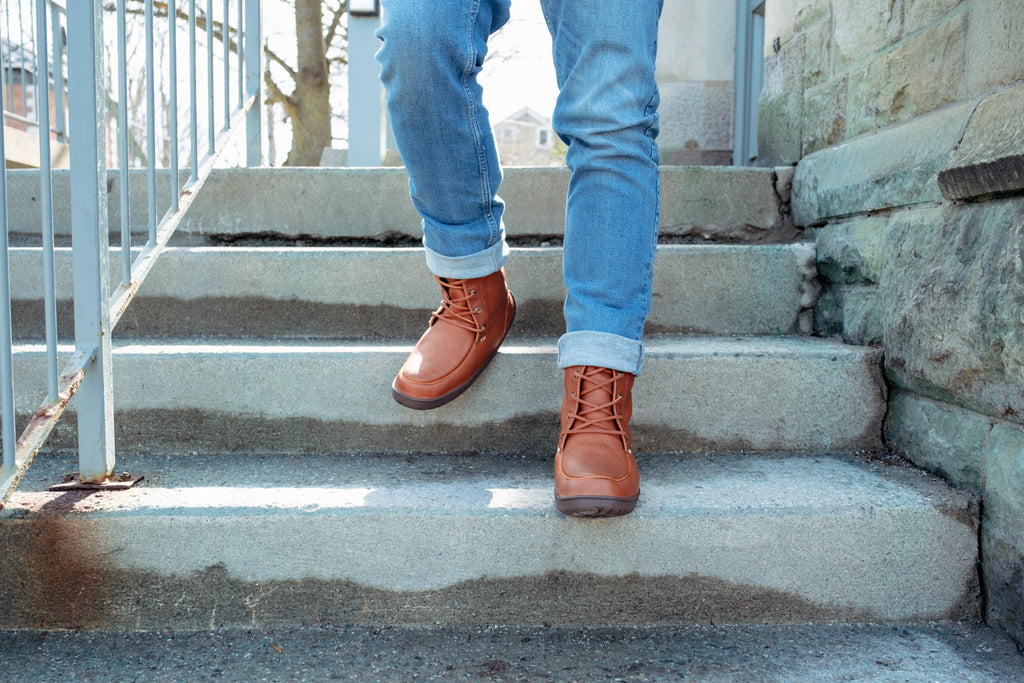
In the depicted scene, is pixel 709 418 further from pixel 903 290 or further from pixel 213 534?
pixel 213 534

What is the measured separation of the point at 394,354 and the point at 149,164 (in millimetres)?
545

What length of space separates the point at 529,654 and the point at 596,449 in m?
0.30

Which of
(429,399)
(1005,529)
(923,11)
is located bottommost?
(1005,529)

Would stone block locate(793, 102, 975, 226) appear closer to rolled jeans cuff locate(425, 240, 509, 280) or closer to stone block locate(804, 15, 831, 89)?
stone block locate(804, 15, 831, 89)

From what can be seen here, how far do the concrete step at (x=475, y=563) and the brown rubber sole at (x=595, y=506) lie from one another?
0.03 metres

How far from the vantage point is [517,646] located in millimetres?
1030

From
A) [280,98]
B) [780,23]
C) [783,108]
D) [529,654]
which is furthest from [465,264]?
[280,98]

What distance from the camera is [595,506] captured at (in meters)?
1.04

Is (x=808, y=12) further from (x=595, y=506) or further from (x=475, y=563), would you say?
(x=475, y=563)

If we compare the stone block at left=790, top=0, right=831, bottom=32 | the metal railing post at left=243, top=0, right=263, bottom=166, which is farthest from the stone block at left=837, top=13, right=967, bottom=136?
the metal railing post at left=243, top=0, right=263, bottom=166

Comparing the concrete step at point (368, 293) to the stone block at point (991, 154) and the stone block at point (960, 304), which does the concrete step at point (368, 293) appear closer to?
the stone block at point (960, 304)

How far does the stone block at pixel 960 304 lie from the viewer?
100 cm

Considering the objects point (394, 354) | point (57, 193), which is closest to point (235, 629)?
point (394, 354)

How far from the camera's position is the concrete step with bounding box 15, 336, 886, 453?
4.50ft
